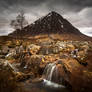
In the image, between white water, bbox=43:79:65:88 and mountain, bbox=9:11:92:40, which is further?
mountain, bbox=9:11:92:40

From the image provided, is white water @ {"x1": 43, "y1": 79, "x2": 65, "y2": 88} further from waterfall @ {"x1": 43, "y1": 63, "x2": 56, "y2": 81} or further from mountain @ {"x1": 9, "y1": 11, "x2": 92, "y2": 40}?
mountain @ {"x1": 9, "y1": 11, "x2": 92, "y2": 40}

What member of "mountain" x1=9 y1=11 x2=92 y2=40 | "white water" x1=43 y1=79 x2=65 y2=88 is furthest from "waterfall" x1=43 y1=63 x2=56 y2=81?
"mountain" x1=9 y1=11 x2=92 y2=40

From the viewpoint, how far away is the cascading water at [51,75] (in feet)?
45.4

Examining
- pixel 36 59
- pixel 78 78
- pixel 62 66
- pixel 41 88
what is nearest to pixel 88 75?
pixel 78 78

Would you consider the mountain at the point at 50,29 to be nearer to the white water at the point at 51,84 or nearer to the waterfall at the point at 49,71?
the waterfall at the point at 49,71

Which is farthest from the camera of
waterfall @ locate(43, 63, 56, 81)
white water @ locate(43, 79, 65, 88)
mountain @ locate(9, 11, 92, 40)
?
mountain @ locate(9, 11, 92, 40)

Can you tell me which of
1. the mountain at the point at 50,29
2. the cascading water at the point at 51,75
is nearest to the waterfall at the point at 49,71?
the cascading water at the point at 51,75

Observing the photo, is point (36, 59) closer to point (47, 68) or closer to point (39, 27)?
point (47, 68)

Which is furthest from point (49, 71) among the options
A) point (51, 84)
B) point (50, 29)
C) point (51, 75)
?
point (50, 29)

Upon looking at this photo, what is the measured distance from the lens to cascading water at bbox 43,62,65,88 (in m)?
13.8

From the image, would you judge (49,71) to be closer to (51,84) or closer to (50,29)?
(51,84)

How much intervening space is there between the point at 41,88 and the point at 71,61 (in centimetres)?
598

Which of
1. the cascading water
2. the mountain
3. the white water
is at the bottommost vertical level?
the white water

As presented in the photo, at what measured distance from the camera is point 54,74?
14.4m
